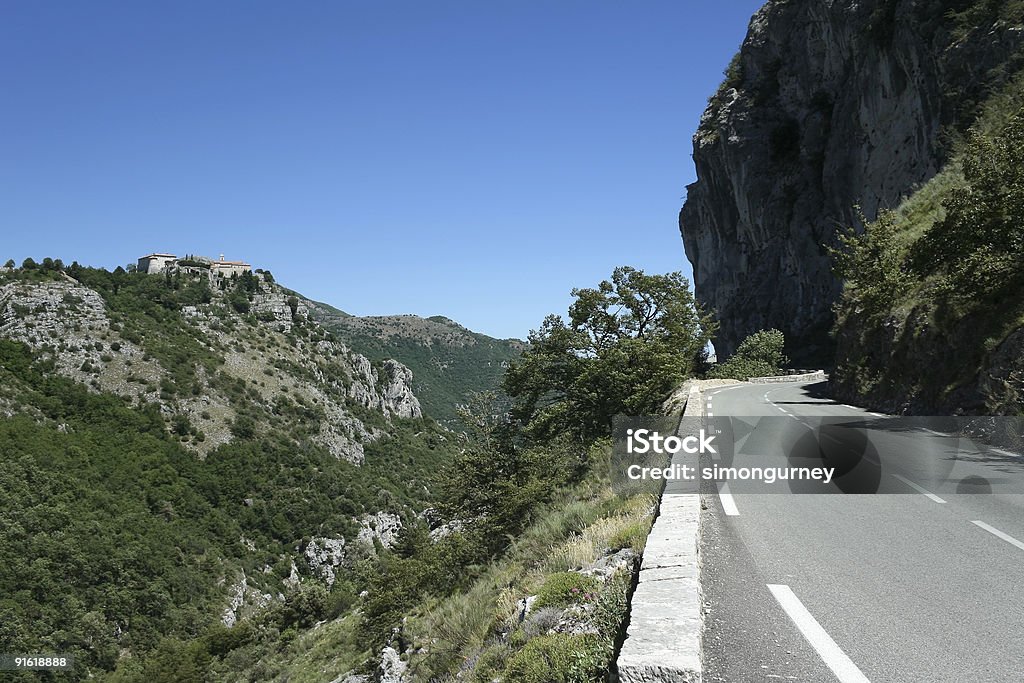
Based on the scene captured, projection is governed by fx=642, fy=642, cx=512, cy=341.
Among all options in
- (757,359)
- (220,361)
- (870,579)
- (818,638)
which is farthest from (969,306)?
(220,361)

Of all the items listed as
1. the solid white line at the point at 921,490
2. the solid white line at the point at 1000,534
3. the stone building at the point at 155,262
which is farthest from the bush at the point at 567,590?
the stone building at the point at 155,262

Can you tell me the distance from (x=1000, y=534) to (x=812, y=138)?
71539 mm

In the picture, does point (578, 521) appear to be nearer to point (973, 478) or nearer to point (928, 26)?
point (973, 478)

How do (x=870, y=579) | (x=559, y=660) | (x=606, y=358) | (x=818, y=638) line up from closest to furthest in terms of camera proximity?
(x=818, y=638)
(x=559, y=660)
(x=870, y=579)
(x=606, y=358)

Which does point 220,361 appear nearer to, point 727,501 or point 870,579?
point 727,501

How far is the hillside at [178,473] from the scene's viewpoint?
162 ft

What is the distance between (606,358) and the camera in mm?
28531

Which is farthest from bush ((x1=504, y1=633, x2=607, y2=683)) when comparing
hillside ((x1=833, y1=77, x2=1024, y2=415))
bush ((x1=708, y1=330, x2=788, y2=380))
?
bush ((x1=708, y1=330, x2=788, y2=380))

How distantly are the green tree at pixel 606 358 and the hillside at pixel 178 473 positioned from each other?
17.8 feet

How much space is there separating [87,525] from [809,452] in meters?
61.4

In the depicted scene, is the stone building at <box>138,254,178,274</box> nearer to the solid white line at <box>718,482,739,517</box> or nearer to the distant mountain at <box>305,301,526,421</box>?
the distant mountain at <box>305,301,526,421</box>

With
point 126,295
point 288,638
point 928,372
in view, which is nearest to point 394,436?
point 126,295

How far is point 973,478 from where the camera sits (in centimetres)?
880

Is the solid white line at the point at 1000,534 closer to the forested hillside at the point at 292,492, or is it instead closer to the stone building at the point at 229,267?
the forested hillside at the point at 292,492
